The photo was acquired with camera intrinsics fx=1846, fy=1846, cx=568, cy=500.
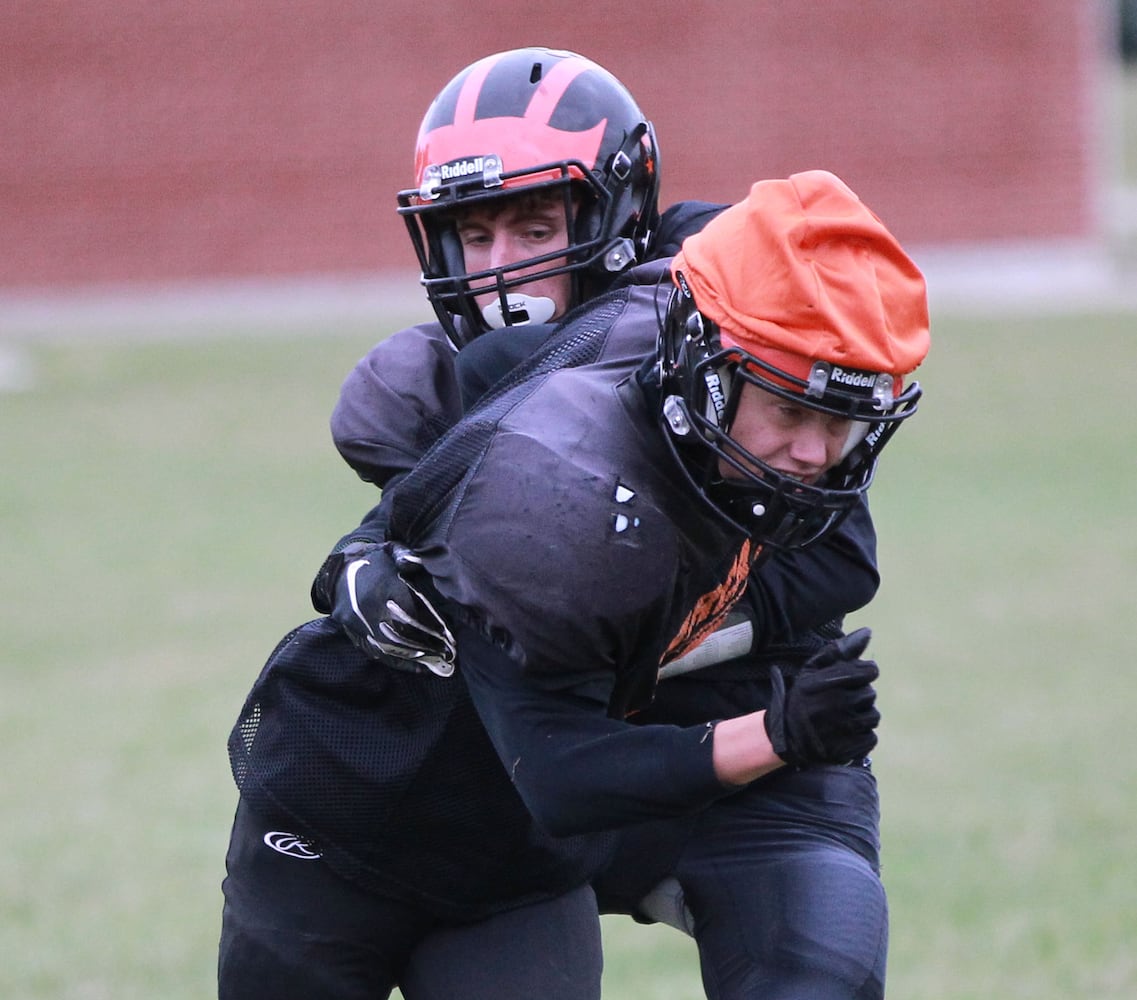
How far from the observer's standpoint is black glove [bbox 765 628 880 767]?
256 cm

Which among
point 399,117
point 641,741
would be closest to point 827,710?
point 641,741

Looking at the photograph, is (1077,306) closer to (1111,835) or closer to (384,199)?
(384,199)

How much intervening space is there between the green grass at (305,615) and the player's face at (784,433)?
2666 mm

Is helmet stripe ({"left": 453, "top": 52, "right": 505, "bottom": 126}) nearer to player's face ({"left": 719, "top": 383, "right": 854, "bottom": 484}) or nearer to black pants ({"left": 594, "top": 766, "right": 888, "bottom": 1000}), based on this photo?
player's face ({"left": 719, "top": 383, "right": 854, "bottom": 484})

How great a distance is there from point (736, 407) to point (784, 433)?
0.28 feet

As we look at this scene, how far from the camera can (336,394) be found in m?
18.5

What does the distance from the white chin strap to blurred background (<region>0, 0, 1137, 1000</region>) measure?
249 centimetres

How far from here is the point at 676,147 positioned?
78.8 ft

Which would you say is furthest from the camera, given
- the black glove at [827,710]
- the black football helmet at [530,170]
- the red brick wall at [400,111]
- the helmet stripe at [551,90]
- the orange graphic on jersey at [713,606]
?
the red brick wall at [400,111]

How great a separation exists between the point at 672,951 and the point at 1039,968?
111 cm

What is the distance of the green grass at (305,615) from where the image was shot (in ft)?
18.0

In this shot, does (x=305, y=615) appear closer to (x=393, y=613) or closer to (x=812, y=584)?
(x=812, y=584)

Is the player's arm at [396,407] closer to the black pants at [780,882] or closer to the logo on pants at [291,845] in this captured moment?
the logo on pants at [291,845]

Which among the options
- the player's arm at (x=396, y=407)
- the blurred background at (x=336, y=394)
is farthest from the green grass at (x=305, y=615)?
the player's arm at (x=396, y=407)
